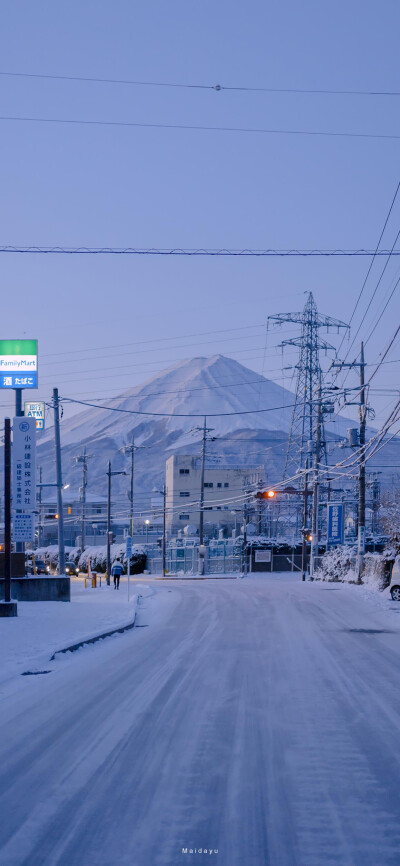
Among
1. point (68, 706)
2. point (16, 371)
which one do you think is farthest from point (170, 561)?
point (68, 706)

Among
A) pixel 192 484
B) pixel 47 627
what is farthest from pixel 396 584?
pixel 192 484

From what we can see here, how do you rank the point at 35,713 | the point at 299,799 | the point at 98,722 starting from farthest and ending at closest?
the point at 35,713 → the point at 98,722 → the point at 299,799

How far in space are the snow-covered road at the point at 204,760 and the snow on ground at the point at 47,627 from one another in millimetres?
694

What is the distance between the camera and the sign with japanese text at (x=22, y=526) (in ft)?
96.9

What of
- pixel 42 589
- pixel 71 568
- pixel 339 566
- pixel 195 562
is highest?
pixel 42 589

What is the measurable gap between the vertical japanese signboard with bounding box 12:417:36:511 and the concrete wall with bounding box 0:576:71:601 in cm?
384

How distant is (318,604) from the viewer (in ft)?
98.2

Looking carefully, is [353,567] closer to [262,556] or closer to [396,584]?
[396,584]

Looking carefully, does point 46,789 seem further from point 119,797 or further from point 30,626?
point 30,626

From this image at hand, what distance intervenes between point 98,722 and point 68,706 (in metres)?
1.13

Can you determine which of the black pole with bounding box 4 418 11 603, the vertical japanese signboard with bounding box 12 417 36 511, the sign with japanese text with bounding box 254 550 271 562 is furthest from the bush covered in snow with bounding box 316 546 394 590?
the black pole with bounding box 4 418 11 603

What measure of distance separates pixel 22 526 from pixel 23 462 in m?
2.24

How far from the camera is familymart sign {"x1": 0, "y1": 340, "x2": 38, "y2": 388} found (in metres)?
34.2

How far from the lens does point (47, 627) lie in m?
20.7
